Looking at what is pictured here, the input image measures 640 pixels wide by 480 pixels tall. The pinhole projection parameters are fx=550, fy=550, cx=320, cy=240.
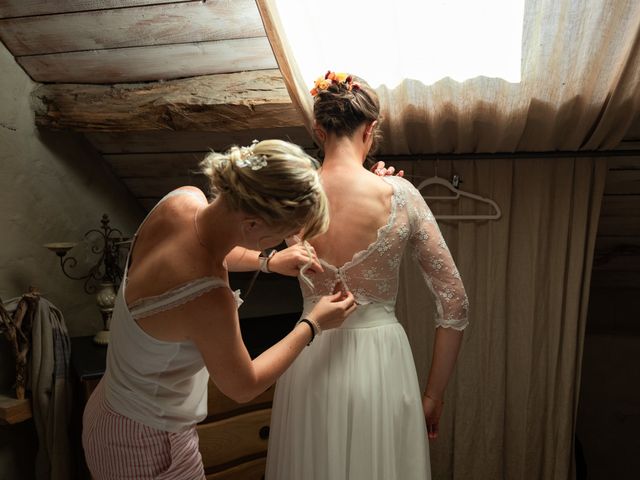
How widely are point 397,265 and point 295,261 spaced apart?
246mm

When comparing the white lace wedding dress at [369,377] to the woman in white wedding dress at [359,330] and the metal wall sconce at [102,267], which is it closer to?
the woman in white wedding dress at [359,330]

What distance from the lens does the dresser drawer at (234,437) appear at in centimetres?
179

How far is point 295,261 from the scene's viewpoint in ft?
4.23

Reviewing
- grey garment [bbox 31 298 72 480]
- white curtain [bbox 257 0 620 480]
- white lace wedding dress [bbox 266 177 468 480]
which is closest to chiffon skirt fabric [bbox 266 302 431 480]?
white lace wedding dress [bbox 266 177 468 480]

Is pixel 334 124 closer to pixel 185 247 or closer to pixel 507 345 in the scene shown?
pixel 185 247

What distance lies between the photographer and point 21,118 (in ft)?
6.34

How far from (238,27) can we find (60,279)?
1150 millimetres

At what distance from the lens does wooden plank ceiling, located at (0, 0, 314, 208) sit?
172cm

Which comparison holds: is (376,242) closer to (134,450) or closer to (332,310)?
(332,310)

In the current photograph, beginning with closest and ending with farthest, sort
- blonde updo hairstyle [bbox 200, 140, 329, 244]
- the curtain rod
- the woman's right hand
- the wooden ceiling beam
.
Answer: blonde updo hairstyle [bbox 200, 140, 329, 244], the woman's right hand, the curtain rod, the wooden ceiling beam

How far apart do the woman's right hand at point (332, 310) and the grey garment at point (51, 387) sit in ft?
3.48

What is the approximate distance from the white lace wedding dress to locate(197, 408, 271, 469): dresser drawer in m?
0.51

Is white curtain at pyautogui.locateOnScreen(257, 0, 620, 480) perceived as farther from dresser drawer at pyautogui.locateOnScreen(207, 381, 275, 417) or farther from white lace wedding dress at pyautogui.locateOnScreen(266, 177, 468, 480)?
dresser drawer at pyautogui.locateOnScreen(207, 381, 275, 417)

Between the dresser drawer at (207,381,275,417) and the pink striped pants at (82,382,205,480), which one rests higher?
the pink striped pants at (82,382,205,480)
